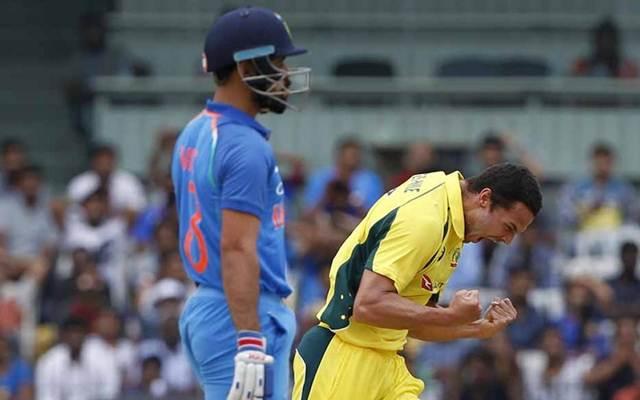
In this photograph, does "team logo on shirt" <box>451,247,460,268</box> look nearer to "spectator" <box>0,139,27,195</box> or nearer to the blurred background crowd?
the blurred background crowd

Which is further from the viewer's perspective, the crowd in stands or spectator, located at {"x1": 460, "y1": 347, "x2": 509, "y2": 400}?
the crowd in stands

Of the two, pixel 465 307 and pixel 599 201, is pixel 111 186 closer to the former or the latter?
pixel 599 201

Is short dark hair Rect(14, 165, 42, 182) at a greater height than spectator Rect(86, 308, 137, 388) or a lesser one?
greater

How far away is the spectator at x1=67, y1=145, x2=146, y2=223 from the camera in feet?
47.7

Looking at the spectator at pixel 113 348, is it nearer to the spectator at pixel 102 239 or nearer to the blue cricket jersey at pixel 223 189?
the spectator at pixel 102 239

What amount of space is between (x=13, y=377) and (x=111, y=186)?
2115 mm

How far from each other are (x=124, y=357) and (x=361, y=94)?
4301 mm

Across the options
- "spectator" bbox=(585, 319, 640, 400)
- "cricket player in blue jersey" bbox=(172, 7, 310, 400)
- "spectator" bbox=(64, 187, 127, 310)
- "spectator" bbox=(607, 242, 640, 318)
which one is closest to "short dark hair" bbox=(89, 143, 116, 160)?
"spectator" bbox=(64, 187, 127, 310)

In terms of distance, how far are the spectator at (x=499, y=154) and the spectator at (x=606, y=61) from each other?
1314mm

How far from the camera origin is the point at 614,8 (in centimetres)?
1783

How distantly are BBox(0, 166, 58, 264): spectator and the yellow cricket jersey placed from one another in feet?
26.5

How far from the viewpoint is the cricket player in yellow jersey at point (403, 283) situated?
21.6ft

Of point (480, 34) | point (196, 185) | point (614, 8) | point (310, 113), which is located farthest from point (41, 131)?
point (196, 185)

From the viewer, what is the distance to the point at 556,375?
13.1 m
